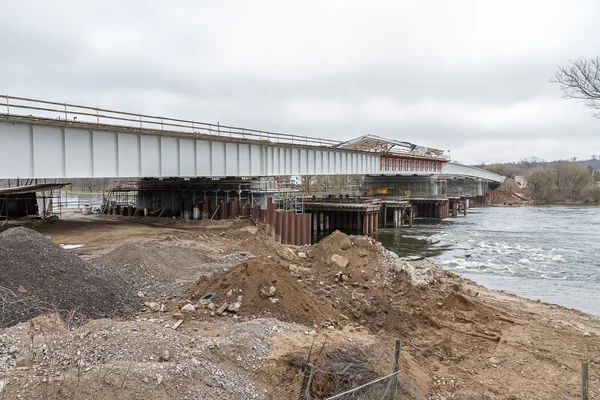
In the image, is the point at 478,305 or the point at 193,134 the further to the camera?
the point at 193,134

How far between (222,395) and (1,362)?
3.01 m

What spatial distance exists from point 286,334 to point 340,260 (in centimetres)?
681

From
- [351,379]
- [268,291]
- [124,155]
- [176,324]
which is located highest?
[124,155]

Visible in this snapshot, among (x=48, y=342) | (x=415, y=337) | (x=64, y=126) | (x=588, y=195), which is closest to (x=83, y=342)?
(x=48, y=342)

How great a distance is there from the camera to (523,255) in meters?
27.8

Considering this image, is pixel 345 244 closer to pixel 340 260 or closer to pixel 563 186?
pixel 340 260

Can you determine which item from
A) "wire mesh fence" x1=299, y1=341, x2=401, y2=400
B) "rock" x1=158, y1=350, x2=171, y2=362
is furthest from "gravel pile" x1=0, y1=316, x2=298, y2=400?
"wire mesh fence" x1=299, y1=341, x2=401, y2=400

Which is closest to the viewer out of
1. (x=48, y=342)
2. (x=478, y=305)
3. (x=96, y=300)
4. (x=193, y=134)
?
(x=48, y=342)

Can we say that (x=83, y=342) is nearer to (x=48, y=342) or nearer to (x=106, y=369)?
(x=48, y=342)

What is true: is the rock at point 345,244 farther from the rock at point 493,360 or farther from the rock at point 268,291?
the rock at point 493,360

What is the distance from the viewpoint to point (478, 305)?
1321cm

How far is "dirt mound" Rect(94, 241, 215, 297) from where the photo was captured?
1192 centimetres

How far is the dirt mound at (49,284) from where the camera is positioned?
859 cm

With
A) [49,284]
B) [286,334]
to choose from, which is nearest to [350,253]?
[286,334]
